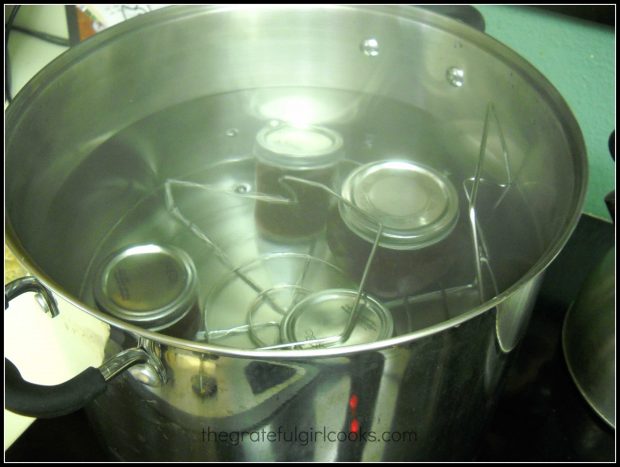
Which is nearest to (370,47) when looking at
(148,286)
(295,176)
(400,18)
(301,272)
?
(400,18)

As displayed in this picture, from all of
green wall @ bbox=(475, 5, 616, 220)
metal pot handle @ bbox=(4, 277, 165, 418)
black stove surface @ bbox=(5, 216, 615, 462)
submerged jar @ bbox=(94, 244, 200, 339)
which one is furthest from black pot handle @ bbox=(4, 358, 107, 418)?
green wall @ bbox=(475, 5, 616, 220)

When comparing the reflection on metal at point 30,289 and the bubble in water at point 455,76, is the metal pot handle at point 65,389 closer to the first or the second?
the reflection on metal at point 30,289

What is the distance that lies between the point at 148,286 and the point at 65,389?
0.19 meters

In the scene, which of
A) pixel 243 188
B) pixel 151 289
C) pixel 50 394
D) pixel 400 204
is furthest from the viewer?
pixel 243 188

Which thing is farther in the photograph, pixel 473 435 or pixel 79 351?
pixel 473 435

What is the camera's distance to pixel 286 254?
2.46 ft

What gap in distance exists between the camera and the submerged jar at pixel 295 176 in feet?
2.49

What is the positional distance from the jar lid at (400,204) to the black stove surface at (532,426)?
18 cm

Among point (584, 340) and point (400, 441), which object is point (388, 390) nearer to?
point (400, 441)

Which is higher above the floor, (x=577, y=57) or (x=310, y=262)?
(x=577, y=57)

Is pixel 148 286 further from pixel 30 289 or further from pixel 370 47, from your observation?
pixel 370 47

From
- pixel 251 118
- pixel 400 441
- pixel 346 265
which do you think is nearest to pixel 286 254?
pixel 346 265

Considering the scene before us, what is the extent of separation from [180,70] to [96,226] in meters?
0.23

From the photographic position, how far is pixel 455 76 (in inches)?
27.8
